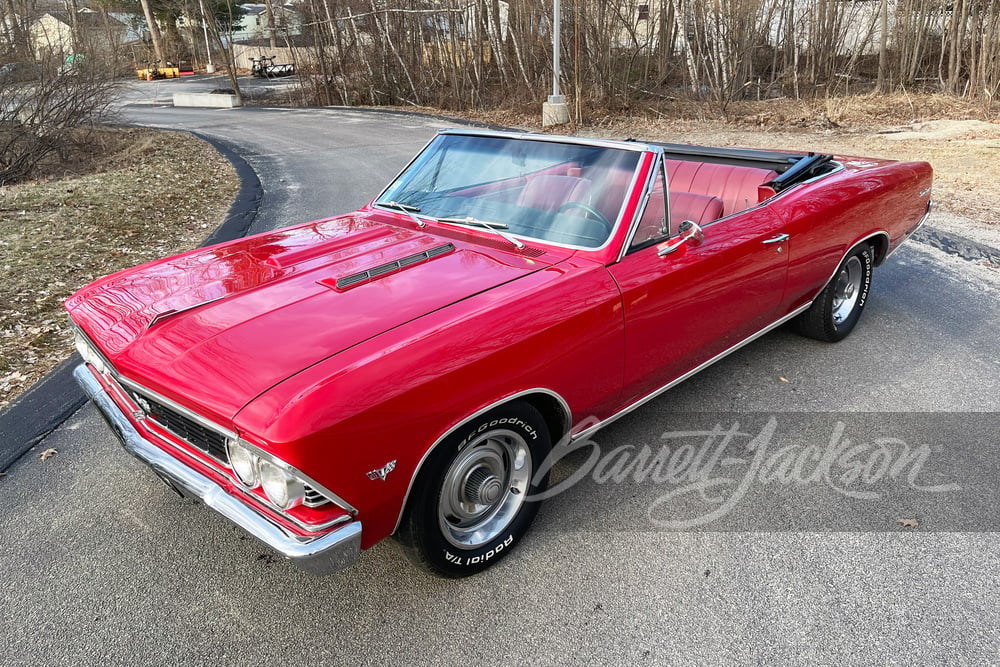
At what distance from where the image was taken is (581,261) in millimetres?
3027

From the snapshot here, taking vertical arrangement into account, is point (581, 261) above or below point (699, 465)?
above

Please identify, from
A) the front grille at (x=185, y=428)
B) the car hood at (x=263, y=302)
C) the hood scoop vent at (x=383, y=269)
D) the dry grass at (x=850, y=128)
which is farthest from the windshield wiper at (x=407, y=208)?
the dry grass at (x=850, y=128)

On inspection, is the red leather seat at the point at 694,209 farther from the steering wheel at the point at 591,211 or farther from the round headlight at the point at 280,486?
the round headlight at the point at 280,486

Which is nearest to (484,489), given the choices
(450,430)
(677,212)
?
(450,430)

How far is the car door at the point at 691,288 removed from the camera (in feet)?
10.1

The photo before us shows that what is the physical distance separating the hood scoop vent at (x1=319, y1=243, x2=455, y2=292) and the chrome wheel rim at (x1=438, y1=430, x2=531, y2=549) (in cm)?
87

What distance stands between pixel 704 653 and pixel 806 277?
2529 millimetres

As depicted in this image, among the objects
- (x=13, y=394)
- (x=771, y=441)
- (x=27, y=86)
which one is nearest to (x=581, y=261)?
(x=771, y=441)

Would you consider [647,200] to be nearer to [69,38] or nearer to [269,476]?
[269,476]

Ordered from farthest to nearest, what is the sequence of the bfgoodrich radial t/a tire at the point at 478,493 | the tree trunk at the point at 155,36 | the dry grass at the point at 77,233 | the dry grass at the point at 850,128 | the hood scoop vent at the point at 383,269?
the tree trunk at the point at 155,36
the dry grass at the point at 850,128
the dry grass at the point at 77,233
the hood scoop vent at the point at 383,269
the bfgoodrich radial t/a tire at the point at 478,493

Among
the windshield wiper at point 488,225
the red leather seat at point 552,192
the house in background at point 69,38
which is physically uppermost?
the house in background at point 69,38

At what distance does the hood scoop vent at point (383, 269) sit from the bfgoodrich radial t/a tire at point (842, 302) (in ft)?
8.54

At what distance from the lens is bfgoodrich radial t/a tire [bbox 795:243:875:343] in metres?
4.45

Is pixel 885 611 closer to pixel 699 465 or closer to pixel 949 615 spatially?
pixel 949 615
